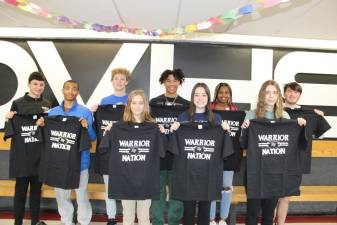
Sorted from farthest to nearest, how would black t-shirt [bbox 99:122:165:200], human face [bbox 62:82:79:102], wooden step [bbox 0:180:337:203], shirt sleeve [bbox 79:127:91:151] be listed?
wooden step [bbox 0:180:337:203], human face [bbox 62:82:79:102], shirt sleeve [bbox 79:127:91:151], black t-shirt [bbox 99:122:165:200]

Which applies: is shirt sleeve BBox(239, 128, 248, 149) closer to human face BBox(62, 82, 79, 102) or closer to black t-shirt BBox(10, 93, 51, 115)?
human face BBox(62, 82, 79, 102)

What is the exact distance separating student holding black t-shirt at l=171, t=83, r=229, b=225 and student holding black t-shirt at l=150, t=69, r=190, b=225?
12.2 inches

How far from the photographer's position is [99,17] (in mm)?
4203

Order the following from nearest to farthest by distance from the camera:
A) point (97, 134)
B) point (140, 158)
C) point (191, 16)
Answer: point (140, 158) < point (97, 134) < point (191, 16)

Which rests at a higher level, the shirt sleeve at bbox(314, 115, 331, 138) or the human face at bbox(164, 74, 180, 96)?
the human face at bbox(164, 74, 180, 96)

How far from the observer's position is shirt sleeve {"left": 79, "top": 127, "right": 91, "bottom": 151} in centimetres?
332

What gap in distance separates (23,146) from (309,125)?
3.31 meters

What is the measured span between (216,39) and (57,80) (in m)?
2.35

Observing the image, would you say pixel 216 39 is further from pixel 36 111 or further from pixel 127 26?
pixel 36 111

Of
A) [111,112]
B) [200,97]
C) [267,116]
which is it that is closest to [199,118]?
[200,97]

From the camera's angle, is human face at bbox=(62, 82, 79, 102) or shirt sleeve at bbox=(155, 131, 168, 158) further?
human face at bbox=(62, 82, 79, 102)

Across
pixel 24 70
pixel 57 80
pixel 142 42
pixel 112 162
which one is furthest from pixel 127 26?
pixel 112 162

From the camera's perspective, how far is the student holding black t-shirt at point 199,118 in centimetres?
310

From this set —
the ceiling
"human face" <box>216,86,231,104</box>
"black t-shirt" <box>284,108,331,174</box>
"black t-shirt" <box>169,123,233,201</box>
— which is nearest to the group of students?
"black t-shirt" <box>169,123,233,201</box>
